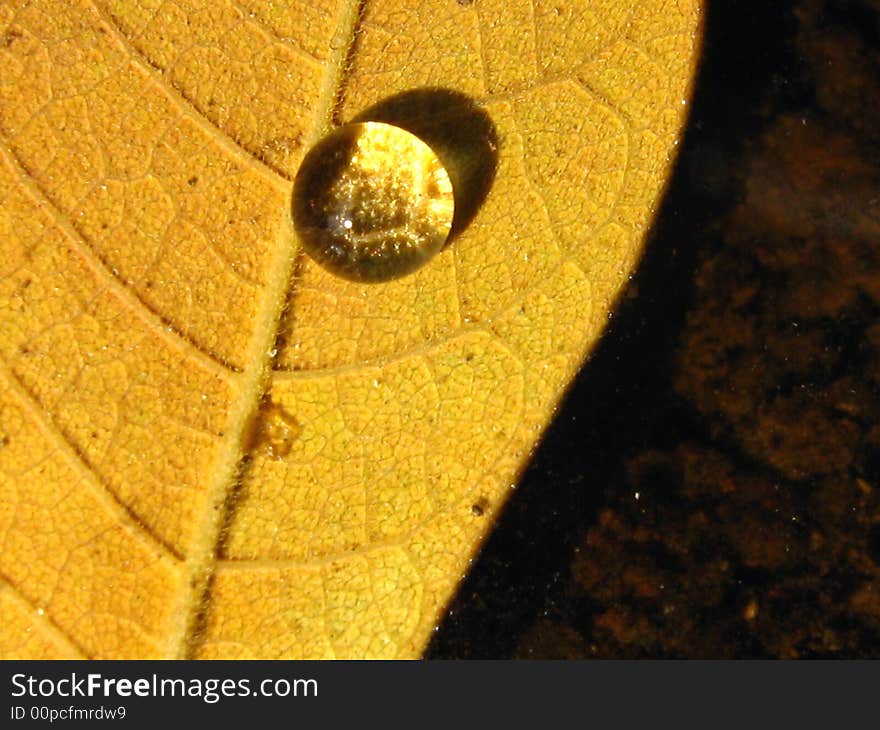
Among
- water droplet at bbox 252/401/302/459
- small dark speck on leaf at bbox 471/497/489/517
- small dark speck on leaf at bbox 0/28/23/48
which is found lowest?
small dark speck on leaf at bbox 471/497/489/517

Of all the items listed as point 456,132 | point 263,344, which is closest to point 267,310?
point 263,344

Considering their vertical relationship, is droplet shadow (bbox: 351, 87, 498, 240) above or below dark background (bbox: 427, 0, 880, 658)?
above

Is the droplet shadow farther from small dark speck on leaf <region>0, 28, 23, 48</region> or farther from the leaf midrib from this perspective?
small dark speck on leaf <region>0, 28, 23, 48</region>

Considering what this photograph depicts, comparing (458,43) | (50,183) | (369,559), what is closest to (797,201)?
(458,43)

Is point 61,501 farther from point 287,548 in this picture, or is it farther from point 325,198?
point 325,198

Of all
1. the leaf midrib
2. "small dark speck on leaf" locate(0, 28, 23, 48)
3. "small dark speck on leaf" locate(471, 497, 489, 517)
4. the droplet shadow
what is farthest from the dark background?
"small dark speck on leaf" locate(0, 28, 23, 48)

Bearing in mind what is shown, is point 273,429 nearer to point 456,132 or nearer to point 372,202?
point 372,202
